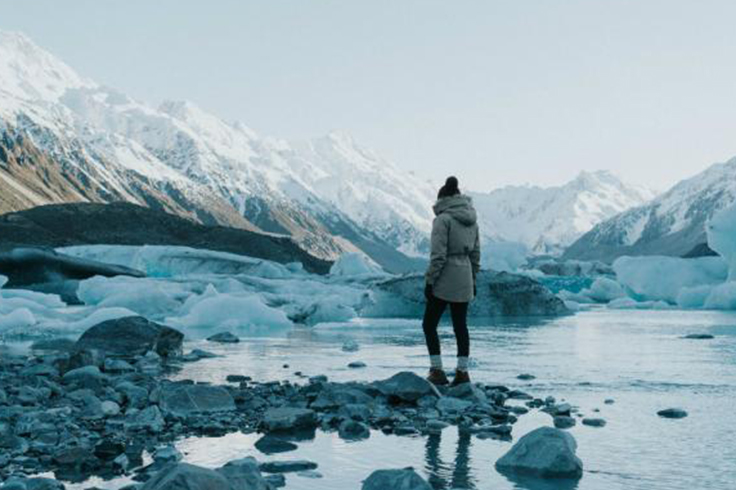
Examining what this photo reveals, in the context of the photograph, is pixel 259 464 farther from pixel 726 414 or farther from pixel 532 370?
pixel 532 370

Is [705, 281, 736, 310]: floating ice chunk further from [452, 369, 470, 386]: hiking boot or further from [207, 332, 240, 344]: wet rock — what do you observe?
[452, 369, 470, 386]: hiking boot

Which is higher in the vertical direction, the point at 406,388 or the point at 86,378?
the point at 406,388

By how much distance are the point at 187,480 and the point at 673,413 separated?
4.59m

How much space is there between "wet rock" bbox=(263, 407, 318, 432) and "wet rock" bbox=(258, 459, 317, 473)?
1.27 metres

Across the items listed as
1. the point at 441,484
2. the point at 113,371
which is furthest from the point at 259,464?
Answer: the point at 113,371

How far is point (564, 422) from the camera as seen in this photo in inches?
277

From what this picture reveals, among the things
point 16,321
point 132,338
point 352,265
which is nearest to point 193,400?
point 132,338

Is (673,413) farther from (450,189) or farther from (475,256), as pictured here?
(450,189)

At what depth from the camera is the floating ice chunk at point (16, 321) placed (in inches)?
740

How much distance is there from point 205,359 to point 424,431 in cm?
659

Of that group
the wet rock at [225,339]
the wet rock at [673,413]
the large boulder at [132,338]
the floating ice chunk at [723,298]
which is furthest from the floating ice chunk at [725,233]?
the wet rock at [673,413]

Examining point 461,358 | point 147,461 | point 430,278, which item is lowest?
point 147,461

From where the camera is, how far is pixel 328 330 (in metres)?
21.3

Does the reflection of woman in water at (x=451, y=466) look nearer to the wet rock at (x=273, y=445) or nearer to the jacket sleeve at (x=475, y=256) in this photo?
the wet rock at (x=273, y=445)
